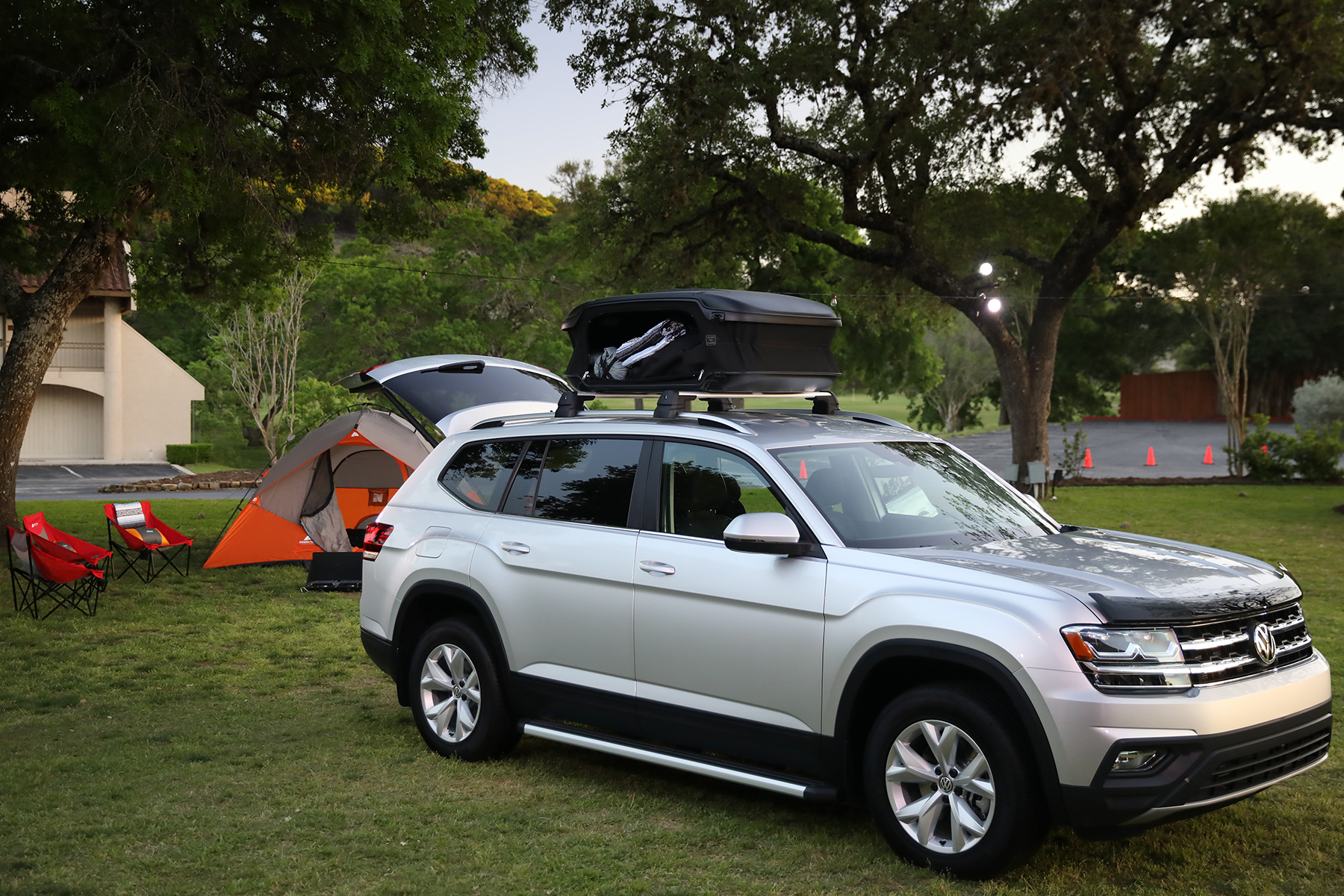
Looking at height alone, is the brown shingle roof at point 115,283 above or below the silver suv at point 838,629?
above

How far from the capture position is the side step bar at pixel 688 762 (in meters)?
4.87

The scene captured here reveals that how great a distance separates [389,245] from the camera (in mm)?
46469

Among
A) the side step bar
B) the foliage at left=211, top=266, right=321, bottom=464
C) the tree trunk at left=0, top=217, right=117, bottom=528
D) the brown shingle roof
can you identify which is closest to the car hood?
the side step bar

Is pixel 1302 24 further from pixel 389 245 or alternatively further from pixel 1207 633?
pixel 389 245

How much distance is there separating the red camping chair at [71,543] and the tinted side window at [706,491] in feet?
25.3

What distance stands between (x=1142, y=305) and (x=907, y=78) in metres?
40.3

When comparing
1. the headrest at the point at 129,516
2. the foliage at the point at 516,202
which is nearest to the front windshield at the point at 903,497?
the headrest at the point at 129,516

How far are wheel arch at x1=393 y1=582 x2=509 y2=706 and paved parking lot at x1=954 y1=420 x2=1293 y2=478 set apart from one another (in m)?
24.5

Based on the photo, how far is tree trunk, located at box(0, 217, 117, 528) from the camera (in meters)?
15.3

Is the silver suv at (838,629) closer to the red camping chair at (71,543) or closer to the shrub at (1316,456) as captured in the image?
the red camping chair at (71,543)

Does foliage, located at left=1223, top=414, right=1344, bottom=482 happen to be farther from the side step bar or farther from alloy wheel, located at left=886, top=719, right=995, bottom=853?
alloy wheel, located at left=886, top=719, right=995, bottom=853

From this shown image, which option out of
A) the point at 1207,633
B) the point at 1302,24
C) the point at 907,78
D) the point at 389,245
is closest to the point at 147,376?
the point at 389,245

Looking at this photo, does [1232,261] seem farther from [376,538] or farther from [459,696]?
[459,696]

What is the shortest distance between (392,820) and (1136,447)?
4194cm
